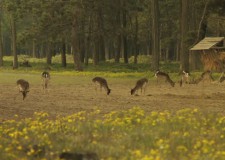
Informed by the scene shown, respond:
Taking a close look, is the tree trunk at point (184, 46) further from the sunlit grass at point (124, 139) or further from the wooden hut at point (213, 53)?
the sunlit grass at point (124, 139)

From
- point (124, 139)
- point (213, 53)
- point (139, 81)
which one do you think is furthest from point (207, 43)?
point (124, 139)

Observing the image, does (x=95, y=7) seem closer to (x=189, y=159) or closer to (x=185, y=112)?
(x=185, y=112)

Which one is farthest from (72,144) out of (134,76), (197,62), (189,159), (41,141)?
(197,62)

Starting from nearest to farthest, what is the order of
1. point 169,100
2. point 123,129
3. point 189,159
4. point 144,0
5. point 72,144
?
point 189,159 → point 72,144 → point 123,129 → point 169,100 → point 144,0

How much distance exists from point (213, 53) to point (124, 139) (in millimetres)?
32653

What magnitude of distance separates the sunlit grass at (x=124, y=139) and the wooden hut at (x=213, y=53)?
27947 mm

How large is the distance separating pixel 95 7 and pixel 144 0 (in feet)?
62.3

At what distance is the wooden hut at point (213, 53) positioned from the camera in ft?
130

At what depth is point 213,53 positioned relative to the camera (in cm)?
4119

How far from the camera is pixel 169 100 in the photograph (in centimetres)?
2080

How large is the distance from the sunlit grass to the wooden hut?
27947 millimetres

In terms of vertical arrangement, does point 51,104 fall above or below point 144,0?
below

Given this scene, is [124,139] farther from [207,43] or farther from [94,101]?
[207,43]

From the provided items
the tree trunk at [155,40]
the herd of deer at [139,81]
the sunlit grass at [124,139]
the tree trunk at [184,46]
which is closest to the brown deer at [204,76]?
the herd of deer at [139,81]
